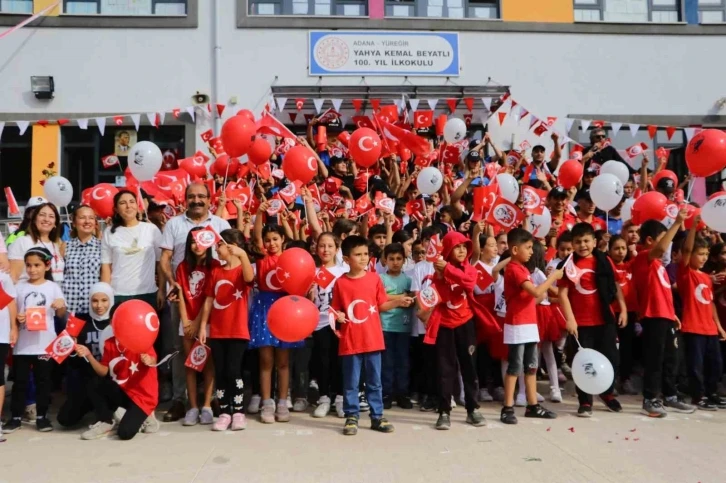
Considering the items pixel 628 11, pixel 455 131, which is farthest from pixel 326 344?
pixel 628 11

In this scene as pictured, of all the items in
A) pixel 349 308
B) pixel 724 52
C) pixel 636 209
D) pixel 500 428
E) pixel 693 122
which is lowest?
pixel 500 428

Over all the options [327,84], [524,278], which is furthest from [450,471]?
[327,84]

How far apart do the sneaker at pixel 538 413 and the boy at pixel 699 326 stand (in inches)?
56.4

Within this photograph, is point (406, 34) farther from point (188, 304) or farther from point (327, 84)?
point (188, 304)

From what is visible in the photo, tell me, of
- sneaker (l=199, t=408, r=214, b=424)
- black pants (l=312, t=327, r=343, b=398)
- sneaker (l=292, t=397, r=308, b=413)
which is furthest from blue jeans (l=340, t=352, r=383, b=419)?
sneaker (l=199, t=408, r=214, b=424)

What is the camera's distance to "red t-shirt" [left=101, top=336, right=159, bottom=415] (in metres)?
4.79

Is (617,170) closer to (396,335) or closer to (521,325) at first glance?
(521,325)

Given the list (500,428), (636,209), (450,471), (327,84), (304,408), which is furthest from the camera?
(327,84)

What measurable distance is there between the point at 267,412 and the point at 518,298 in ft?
7.07

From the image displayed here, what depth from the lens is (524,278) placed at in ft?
16.6

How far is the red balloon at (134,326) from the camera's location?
14.8 ft

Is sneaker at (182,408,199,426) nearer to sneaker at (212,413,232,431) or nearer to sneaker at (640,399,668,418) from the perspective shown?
sneaker at (212,413,232,431)

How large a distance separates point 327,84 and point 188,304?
7.48 meters

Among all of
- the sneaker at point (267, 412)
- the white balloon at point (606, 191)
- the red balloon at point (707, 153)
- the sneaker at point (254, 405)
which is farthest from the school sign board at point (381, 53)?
the sneaker at point (267, 412)
